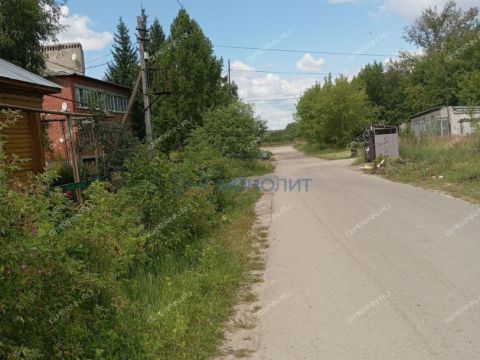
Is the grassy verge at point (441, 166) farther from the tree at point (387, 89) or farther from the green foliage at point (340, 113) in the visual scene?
the tree at point (387, 89)

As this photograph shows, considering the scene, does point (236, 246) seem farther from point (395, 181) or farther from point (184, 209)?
point (395, 181)

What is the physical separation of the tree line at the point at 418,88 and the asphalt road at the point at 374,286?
4323 cm

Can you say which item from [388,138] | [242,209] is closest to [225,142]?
[388,138]

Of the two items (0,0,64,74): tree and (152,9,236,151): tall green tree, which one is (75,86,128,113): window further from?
(0,0,64,74): tree

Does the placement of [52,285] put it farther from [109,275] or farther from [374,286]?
[374,286]

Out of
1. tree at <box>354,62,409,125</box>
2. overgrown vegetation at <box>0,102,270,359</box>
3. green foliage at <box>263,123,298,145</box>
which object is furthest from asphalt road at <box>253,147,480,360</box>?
green foliage at <box>263,123,298,145</box>

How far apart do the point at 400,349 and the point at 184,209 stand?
5519mm

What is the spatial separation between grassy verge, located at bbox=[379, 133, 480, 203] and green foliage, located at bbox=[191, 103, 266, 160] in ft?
31.4

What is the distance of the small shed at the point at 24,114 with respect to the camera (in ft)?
31.9

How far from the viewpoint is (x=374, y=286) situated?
6.08 metres

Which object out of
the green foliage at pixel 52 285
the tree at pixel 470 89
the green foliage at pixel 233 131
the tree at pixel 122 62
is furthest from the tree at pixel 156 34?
the green foliage at pixel 52 285

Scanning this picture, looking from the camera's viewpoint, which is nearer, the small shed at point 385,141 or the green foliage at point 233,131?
the small shed at point 385,141

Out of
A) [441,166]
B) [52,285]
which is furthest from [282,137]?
[52,285]

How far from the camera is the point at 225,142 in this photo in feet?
95.3
